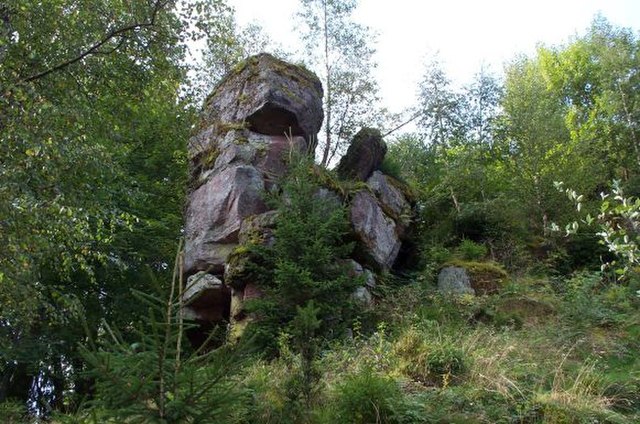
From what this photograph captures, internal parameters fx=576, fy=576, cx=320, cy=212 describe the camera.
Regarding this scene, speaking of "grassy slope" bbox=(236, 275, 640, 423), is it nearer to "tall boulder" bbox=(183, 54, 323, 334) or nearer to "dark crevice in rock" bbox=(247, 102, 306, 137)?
"tall boulder" bbox=(183, 54, 323, 334)

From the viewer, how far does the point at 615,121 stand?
18531mm

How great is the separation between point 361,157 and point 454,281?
374 cm

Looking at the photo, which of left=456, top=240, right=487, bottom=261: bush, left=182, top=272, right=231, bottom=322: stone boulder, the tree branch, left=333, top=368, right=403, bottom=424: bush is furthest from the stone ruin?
left=333, top=368, right=403, bottom=424: bush

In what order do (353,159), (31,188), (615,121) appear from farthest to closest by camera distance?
(615,121), (353,159), (31,188)

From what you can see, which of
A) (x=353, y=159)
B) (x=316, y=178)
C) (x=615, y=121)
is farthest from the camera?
(x=615, y=121)

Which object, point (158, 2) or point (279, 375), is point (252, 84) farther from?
point (279, 375)

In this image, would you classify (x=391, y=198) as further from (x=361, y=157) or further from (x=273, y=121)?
(x=273, y=121)

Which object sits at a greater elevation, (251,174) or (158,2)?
(158,2)

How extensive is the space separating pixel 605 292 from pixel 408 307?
361cm

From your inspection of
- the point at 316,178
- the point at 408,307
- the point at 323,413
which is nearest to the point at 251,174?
the point at 316,178

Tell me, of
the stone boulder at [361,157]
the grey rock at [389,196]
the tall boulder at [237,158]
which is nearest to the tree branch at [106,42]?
the tall boulder at [237,158]

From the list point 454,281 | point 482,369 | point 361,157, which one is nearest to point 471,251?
point 454,281

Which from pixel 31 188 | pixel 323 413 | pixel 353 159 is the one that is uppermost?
pixel 353 159

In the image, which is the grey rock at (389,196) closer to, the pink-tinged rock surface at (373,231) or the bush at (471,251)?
the pink-tinged rock surface at (373,231)
